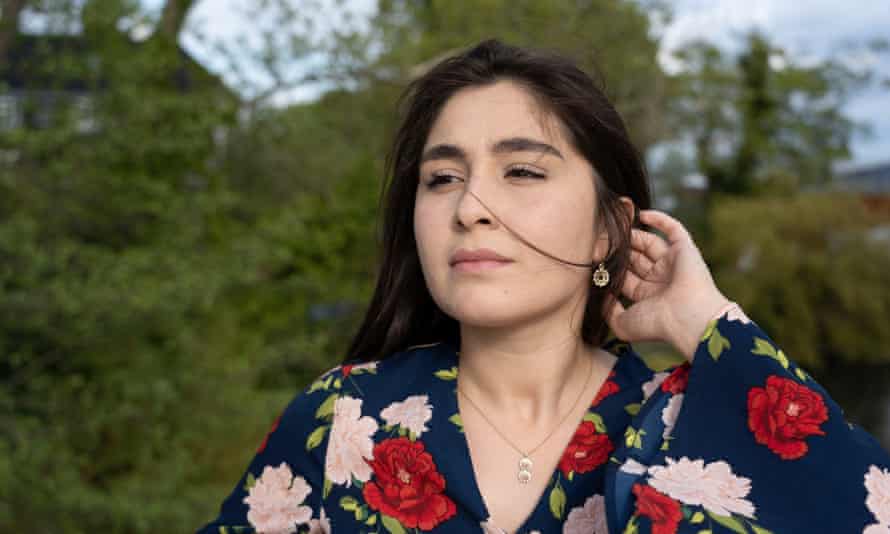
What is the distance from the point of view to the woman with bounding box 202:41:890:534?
4.63 ft

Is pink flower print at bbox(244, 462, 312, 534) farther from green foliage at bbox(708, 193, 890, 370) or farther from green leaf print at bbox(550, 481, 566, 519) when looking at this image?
A: green foliage at bbox(708, 193, 890, 370)

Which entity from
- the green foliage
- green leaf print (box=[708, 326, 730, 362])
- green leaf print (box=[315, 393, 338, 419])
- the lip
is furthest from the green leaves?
the green foliage

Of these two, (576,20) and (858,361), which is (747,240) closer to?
(858,361)

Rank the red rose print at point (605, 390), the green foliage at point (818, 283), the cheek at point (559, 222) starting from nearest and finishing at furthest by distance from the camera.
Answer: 1. the cheek at point (559, 222)
2. the red rose print at point (605, 390)
3. the green foliage at point (818, 283)

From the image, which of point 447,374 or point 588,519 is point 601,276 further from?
point 588,519

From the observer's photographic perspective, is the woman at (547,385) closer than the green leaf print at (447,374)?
Yes

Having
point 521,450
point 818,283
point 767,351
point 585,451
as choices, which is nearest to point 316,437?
point 521,450

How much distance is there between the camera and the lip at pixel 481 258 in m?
1.57

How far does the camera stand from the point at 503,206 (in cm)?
158

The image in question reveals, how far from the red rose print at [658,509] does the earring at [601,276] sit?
52cm

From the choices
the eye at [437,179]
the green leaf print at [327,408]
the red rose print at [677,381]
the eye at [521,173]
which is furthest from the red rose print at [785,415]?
the green leaf print at [327,408]

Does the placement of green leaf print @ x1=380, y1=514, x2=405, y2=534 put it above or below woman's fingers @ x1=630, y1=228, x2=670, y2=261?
below

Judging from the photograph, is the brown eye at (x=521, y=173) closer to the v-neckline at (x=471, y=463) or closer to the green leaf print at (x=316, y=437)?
the v-neckline at (x=471, y=463)

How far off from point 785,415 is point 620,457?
28 centimetres
